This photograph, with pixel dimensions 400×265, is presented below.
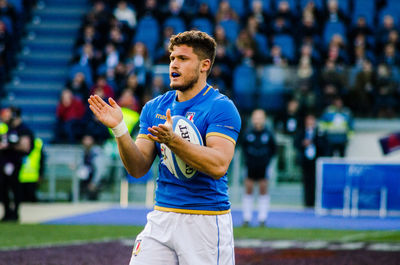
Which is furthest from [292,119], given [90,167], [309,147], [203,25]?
[90,167]

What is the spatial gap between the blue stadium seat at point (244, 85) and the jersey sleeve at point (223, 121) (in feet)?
43.1

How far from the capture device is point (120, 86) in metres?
18.7

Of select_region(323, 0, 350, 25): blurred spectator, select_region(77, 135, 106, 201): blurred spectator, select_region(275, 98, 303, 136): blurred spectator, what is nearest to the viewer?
select_region(275, 98, 303, 136): blurred spectator

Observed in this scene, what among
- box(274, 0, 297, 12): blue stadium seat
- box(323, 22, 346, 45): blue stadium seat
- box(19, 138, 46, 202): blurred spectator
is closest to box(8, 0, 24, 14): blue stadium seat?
box(274, 0, 297, 12): blue stadium seat

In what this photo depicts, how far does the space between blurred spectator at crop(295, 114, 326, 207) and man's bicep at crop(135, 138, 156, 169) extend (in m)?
12.2

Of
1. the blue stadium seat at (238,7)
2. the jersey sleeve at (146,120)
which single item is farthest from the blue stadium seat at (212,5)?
the jersey sleeve at (146,120)

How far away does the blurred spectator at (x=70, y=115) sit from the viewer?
18250 mm

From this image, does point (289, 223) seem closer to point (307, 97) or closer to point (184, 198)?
point (307, 97)

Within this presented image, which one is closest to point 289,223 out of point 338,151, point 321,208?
point 321,208

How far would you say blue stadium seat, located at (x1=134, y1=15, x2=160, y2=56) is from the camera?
2055cm

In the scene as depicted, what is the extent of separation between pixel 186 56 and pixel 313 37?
15.5 meters

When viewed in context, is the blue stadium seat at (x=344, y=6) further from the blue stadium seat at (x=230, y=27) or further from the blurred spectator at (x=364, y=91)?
the blurred spectator at (x=364, y=91)

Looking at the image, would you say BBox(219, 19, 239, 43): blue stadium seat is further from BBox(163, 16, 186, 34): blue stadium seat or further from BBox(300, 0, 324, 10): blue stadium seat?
BBox(300, 0, 324, 10): blue stadium seat

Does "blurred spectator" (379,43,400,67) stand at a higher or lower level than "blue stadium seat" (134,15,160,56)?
lower
